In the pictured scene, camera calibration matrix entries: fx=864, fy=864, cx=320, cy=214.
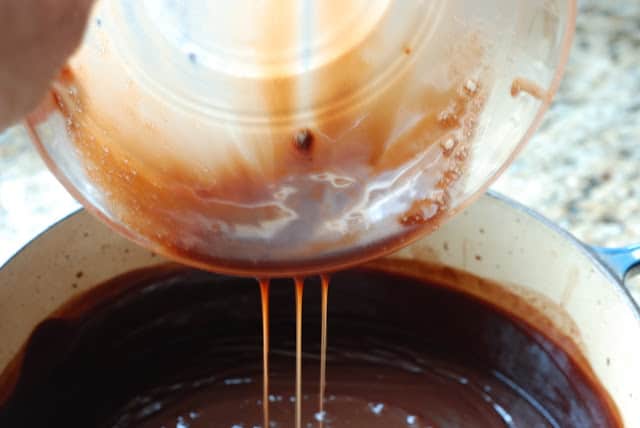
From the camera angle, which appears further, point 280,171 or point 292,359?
point 292,359

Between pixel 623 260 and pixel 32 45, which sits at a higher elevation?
pixel 623 260

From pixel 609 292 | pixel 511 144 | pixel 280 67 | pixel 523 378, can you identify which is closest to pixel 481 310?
pixel 523 378

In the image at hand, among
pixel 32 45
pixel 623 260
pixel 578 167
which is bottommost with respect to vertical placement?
pixel 32 45

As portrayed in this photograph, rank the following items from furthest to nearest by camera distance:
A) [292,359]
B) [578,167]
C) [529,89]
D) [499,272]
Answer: [578,167] → [292,359] → [499,272] → [529,89]

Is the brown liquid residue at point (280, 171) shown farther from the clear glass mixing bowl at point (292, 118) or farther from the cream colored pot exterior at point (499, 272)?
the cream colored pot exterior at point (499, 272)

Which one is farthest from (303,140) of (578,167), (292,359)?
(578,167)

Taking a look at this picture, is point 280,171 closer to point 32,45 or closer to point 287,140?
point 287,140
